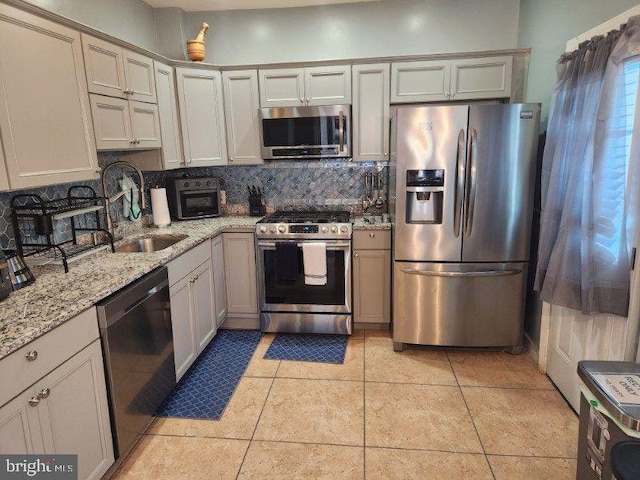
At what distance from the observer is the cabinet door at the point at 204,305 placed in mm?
2969

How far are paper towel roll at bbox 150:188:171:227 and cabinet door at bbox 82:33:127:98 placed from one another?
3.00 ft

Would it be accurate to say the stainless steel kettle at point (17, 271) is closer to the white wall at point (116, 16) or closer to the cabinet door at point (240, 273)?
the white wall at point (116, 16)

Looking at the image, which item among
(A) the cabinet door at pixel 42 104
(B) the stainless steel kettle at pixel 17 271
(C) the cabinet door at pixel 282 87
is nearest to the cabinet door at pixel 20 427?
(B) the stainless steel kettle at pixel 17 271

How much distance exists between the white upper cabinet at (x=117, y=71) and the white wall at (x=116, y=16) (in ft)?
1.01

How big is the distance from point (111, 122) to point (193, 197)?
3.92 ft

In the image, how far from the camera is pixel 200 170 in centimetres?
406

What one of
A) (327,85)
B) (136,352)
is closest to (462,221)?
(327,85)

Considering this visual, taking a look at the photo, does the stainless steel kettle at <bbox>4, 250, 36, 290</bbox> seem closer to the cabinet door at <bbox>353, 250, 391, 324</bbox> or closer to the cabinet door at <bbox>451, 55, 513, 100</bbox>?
the cabinet door at <bbox>353, 250, 391, 324</bbox>

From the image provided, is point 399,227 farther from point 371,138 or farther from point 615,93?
point 615,93

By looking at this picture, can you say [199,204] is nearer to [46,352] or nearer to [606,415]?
[46,352]

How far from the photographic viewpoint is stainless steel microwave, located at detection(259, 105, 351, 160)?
3.43 metres

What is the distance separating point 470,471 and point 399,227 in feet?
5.26

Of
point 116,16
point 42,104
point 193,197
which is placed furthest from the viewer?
point 193,197

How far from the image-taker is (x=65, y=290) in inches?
75.3
